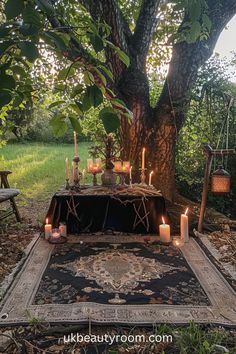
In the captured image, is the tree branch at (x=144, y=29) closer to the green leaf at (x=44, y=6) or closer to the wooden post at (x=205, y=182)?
the wooden post at (x=205, y=182)

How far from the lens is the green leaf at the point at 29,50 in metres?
0.50

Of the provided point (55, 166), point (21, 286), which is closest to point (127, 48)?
point (21, 286)

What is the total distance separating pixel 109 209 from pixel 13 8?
2.69m

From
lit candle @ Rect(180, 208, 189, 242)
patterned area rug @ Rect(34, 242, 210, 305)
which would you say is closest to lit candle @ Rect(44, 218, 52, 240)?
patterned area rug @ Rect(34, 242, 210, 305)

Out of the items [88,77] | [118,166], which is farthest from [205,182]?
[88,77]

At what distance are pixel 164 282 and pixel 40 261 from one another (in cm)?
108

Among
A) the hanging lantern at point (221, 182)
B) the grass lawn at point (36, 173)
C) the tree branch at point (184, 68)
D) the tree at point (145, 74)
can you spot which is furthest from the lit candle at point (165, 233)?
the grass lawn at point (36, 173)

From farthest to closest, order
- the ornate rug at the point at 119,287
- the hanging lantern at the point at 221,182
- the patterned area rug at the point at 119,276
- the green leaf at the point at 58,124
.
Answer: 1. the hanging lantern at the point at 221,182
2. the patterned area rug at the point at 119,276
3. the ornate rug at the point at 119,287
4. the green leaf at the point at 58,124

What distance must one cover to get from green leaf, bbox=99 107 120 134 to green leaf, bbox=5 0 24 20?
0.74ft

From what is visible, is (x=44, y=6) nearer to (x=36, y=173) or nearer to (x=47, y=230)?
(x=47, y=230)

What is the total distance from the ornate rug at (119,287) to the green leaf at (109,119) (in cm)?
143

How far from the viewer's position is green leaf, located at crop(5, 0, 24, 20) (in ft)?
1.63

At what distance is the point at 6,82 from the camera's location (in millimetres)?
521

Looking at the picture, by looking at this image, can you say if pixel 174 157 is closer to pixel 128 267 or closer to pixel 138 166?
pixel 138 166
